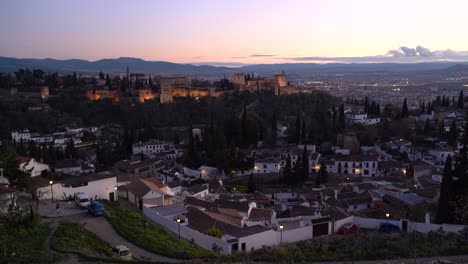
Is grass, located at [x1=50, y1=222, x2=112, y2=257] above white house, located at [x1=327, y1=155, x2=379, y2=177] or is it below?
above

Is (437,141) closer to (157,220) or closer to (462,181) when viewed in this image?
(462,181)

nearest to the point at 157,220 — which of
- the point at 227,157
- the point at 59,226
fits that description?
the point at 59,226

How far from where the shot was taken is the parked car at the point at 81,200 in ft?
52.4

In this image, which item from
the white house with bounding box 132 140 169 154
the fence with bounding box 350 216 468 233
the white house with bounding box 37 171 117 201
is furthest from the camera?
the white house with bounding box 132 140 169 154

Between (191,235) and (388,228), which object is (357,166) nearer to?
(388,228)

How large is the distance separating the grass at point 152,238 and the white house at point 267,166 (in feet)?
69.6

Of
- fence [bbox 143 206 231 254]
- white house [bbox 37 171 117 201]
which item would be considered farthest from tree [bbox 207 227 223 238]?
white house [bbox 37 171 117 201]

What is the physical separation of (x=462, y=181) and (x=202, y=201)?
12.4 meters

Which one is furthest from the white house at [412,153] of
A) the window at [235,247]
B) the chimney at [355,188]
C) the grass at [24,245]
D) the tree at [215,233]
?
the grass at [24,245]

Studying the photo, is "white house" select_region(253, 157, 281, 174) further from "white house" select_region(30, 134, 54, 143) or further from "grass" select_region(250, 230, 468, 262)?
"white house" select_region(30, 134, 54, 143)

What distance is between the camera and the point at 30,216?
13.0 m

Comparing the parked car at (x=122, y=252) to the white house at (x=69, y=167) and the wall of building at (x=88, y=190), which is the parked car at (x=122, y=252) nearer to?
the wall of building at (x=88, y=190)

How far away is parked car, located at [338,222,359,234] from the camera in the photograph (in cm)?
1812

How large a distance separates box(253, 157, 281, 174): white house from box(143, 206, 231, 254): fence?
66.3 feet
